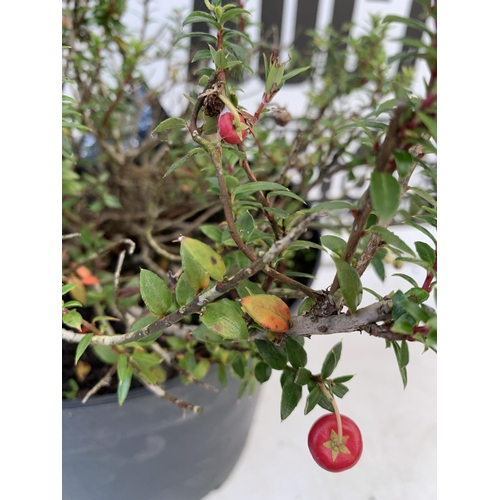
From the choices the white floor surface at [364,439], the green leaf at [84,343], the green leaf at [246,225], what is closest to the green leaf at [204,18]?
the green leaf at [246,225]

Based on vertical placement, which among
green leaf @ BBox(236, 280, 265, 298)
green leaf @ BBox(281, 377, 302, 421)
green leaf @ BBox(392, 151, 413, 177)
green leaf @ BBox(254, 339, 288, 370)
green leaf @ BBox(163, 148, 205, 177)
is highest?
green leaf @ BBox(392, 151, 413, 177)

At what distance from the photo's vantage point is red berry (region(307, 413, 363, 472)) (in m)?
0.28

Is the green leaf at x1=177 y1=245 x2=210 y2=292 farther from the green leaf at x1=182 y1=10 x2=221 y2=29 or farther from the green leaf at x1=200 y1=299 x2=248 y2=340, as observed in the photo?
the green leaf at x1=182 y1=10 x2=221 y2=29

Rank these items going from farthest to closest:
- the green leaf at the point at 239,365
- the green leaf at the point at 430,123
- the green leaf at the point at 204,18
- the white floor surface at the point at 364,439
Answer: the white floor surface at the point at 364,439 < the green leaf at the point at 239,365 < the green leaf at the point at 204,18 < the green leaf at the point at 430,123

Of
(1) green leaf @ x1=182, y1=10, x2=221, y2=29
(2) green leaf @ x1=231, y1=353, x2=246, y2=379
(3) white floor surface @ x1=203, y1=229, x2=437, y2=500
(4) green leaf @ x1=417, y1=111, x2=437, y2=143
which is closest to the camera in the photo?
(4) green leaf @ x1=417, y1=111, x2=437, y2=143

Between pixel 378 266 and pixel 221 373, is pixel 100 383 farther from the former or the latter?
pixel 378 266

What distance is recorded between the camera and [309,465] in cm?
→ 53

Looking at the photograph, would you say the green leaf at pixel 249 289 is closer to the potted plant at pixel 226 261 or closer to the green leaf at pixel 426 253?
the potted plant at pixel 226 261

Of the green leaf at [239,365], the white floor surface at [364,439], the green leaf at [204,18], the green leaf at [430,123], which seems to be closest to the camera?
the green leaf at [430,123]

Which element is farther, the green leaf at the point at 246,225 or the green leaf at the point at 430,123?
the green leaf at the point at 246,225

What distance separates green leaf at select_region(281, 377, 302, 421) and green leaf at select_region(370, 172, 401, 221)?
6.1 inches

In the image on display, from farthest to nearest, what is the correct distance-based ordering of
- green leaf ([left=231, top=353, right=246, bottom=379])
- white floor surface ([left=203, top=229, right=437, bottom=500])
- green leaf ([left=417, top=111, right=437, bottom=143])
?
white floor surface ([left=203, top=229, right=437, bottom=500]) → green leaf ([left=231, top=353, right=246, bottom=379]) → green leaf ([left=417, top=111, right=437, bottom=143])

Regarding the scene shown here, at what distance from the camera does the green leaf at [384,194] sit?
15 centimetres

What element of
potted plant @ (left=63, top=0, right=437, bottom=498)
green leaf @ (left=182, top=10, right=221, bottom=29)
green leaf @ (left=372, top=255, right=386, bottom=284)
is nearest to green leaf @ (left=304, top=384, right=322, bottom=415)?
potted plant @ (left=63, top=0, right=437, bottom=498)
